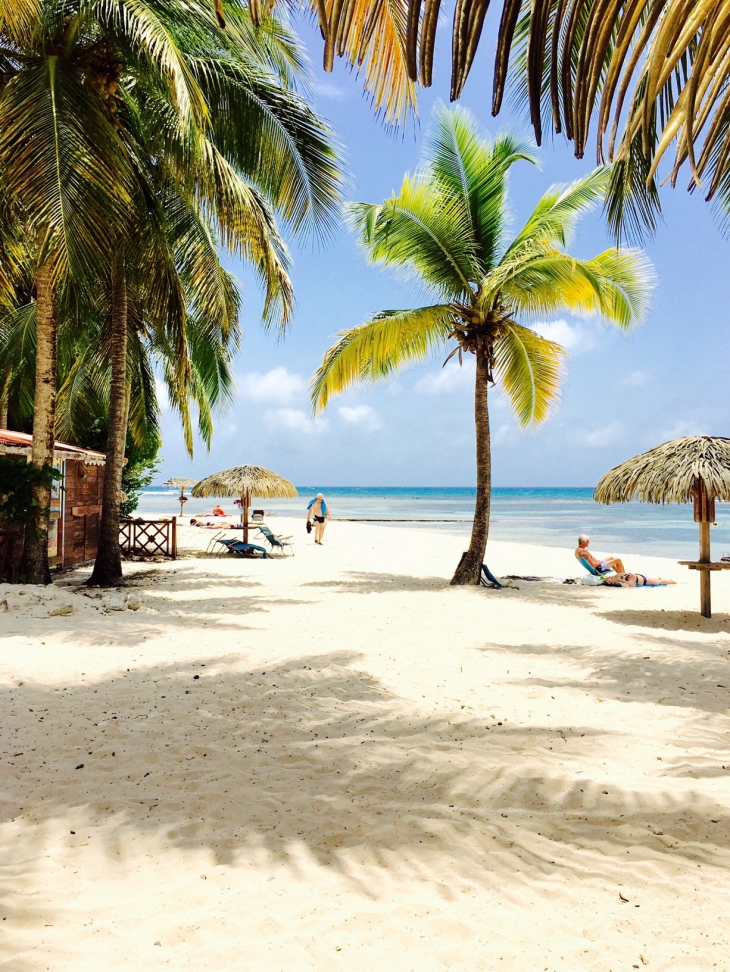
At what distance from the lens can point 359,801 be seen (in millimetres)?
3305

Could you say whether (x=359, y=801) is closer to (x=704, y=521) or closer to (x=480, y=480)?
(x=704, y=521)

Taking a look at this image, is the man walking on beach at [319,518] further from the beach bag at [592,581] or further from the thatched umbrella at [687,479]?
the thatched umbrella at [687,479]

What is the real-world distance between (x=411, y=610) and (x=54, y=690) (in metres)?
4.88

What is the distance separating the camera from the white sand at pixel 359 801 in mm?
2271

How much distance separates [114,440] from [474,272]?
20.9ft

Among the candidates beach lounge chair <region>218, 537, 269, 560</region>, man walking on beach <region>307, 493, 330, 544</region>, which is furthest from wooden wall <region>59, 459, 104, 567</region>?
man walking on beach <region>307, 493, 330, 544</region>

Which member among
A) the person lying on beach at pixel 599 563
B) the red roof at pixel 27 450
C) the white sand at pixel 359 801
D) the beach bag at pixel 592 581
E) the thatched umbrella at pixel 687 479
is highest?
the red roof at pixel 27 450

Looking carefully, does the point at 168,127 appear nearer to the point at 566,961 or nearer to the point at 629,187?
the point at 629,187

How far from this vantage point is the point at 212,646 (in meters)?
6.50

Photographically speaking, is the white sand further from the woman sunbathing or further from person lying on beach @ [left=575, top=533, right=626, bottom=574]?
person lying on beach @ [left=575, top=533, right=626, bottom=574]

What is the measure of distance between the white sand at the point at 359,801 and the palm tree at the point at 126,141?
13.6 ft

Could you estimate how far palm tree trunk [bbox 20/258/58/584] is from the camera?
921 centimetres

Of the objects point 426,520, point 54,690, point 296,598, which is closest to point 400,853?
point 54,690

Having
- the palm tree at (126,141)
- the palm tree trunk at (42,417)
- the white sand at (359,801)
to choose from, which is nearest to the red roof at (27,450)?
the palm tree trunk at (42,417)
